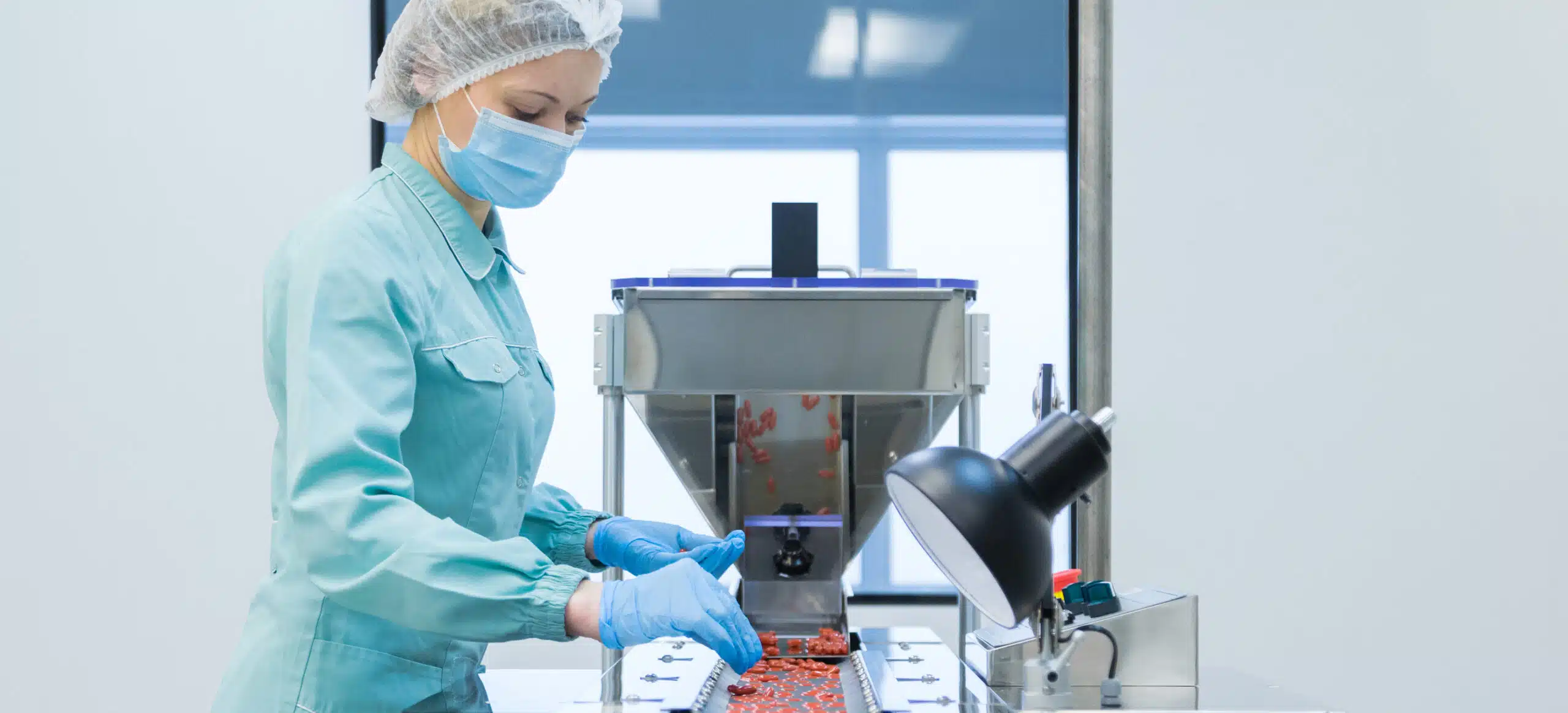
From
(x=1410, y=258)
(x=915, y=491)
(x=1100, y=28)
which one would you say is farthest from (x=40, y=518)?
(x=1410, y=258)

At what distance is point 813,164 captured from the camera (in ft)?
9.67

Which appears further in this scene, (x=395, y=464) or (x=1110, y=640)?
(x=1110, y=640)

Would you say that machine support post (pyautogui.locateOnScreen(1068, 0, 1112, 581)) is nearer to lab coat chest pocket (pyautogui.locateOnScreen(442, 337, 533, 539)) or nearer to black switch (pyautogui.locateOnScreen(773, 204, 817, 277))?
black switch (pyautogui.locateOnScreen(773, 204, 817, 277))

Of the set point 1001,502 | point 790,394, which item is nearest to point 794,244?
point 790,394

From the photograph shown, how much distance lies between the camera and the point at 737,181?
9.66ft

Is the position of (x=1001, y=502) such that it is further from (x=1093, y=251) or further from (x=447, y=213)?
(x=1093, y=251)

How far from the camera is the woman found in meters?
0.93

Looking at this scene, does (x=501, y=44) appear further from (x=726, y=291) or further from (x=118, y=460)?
(x=118, y=460)

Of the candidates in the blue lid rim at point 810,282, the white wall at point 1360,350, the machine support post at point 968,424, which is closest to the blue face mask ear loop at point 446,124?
the blue lid rim at point 810,282

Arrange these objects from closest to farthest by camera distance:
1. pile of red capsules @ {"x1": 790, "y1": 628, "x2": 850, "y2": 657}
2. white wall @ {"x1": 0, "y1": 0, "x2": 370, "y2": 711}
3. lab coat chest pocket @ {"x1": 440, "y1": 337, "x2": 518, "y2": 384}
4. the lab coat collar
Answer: lab coat chest pocket @ {"x1": 440, "y1": 337, "x2": 518, "y2": 384}
the lab coat collar
pile of red capsules @ {"x1": 790, "y1": 628, "x2": 850, "y2": 657}
white wall @ {"x1": 0, "y1": 0, "x2": 370, "y2": 711}

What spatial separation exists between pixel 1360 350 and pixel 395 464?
259cm

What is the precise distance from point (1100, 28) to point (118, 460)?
8.98ft

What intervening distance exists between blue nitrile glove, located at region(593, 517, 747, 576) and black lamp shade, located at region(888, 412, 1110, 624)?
37cm

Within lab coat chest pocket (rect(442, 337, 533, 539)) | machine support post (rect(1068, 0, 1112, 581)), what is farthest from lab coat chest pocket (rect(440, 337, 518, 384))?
machine support post (rect(1068, 0, 1112, 581))
